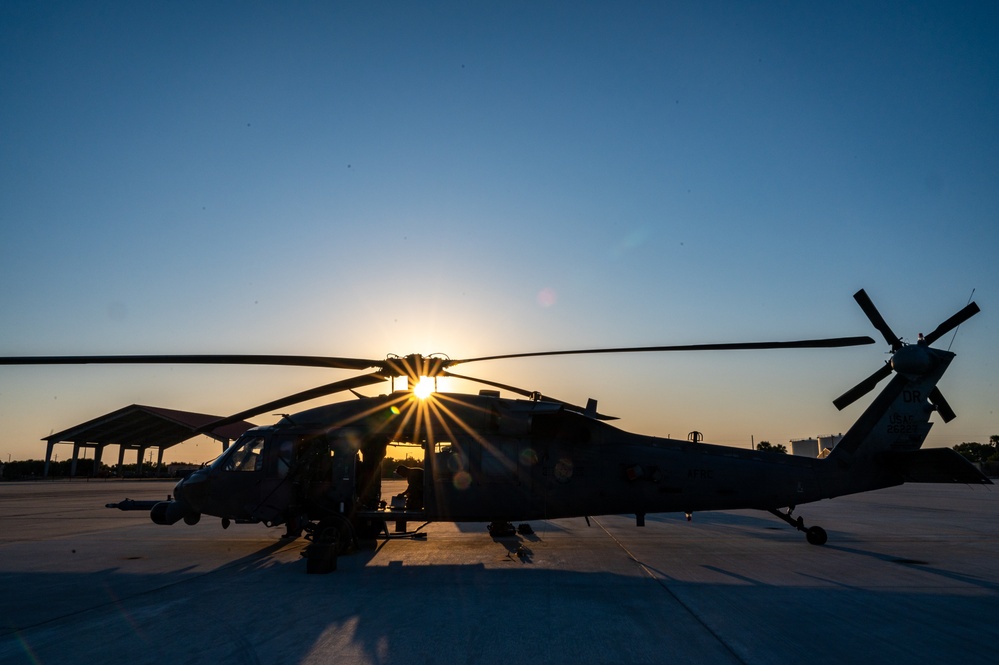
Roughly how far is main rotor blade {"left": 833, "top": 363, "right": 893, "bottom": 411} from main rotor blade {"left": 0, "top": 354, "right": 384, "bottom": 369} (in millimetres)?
11117

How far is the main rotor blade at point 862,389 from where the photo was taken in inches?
537

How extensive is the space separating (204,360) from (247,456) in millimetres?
3052

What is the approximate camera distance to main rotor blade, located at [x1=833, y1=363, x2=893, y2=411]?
44.7 feet

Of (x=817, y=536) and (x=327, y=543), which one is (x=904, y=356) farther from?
(x=327, y=543)

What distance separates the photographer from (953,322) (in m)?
13.0

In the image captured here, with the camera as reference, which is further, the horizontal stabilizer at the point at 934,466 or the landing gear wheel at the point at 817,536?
the landing gear wheel at the point at 817,536

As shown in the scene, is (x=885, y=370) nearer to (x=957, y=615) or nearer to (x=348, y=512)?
(x=957, y=615)

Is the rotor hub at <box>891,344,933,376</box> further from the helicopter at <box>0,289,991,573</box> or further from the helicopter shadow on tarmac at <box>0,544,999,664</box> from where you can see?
the helicopter shadow on tarmac at <box>0,544,999,664</box>

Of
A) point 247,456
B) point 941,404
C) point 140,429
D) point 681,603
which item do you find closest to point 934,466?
point 941,404

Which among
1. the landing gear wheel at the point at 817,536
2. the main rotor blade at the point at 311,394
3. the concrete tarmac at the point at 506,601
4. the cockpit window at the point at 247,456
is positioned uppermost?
the main rotor blade at the point at 311,394

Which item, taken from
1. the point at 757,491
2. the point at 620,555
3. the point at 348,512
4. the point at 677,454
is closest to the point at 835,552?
the point at 757,491

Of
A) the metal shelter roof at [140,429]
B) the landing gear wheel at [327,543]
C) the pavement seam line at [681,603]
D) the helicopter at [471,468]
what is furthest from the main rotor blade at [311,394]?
the metal shelter roof at [140,429]

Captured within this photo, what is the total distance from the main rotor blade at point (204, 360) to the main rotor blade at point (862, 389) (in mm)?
11117

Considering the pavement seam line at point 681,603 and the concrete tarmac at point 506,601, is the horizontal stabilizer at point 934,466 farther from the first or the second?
the pavement seam line at point 681,603
